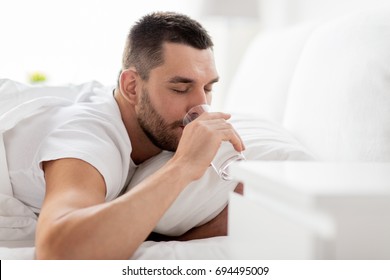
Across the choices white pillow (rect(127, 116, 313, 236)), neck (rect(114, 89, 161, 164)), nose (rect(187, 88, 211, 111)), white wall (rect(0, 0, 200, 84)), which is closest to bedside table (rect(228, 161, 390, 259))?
white pillow (rect(127, 116, 313, 236))

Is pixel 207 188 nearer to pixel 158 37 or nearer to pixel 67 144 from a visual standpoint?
pixel 67 144

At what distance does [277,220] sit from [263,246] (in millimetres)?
76

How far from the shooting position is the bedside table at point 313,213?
75cm

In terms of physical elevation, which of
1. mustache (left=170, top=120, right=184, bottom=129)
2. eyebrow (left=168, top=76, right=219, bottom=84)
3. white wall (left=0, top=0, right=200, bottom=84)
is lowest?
white wall (left=0, top=0, right=200, bottom=84)

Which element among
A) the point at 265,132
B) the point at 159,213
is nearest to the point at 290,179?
the point at 159,213

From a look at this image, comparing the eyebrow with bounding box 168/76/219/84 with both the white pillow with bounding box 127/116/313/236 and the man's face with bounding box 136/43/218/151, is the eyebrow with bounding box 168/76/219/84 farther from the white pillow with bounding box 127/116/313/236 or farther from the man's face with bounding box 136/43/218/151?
the white pillow with bounding box 127/116/313/236

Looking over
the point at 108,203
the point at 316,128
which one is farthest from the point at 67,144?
the point at 316,128

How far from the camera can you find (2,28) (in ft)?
→ 12.3

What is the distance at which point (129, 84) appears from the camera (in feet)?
5.30

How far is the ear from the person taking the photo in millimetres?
1603

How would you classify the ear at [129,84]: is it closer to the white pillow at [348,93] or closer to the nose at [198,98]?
the nose at [198,98]

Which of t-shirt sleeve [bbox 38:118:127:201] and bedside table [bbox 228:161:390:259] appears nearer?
bedside table [bbox 228:161:390:259]

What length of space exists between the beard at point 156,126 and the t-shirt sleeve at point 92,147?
14 cm

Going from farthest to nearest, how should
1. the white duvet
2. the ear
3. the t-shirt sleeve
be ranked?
the ear, the t-shirt sleeve, the white duvet
